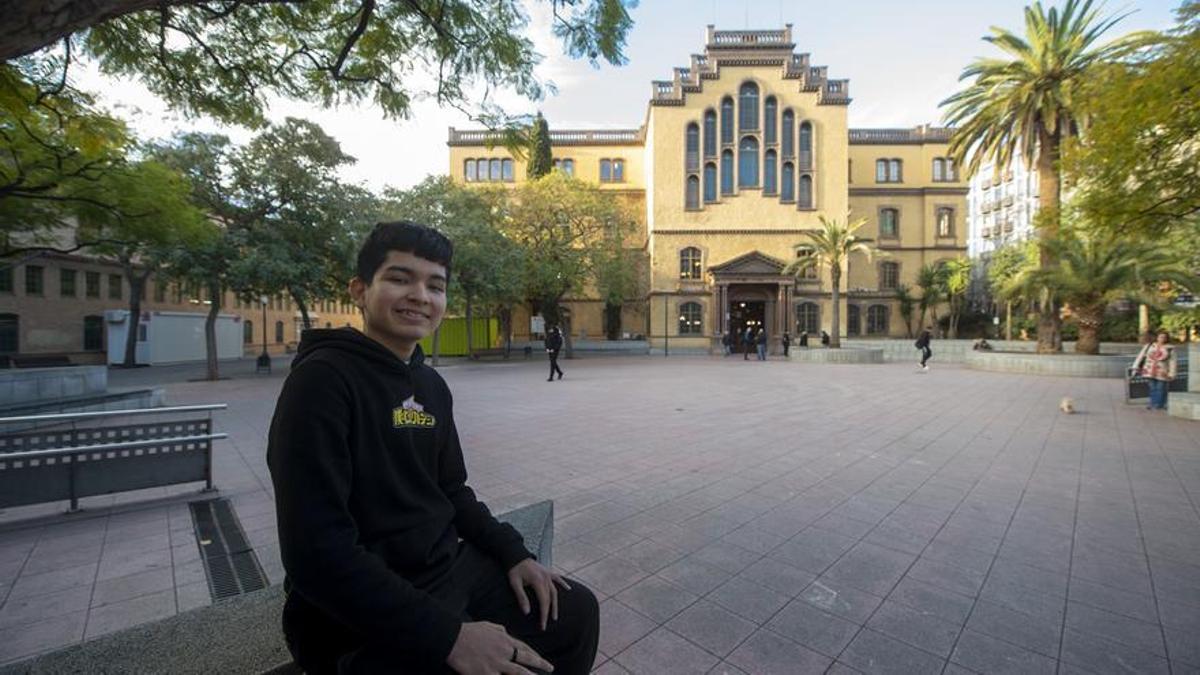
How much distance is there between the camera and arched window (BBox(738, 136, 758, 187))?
123ft

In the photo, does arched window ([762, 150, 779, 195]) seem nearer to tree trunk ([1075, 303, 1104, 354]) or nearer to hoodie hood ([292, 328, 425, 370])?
tree trunk ([1075, 303, 1104, 354])

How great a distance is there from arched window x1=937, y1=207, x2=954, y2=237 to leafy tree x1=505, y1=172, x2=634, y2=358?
112 feet

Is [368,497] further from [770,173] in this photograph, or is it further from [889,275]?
[889,275]

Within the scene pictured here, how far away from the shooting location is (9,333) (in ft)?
81.7

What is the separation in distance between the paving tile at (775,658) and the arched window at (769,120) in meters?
40.2

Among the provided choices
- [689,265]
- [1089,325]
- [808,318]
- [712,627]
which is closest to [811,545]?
[712,627]

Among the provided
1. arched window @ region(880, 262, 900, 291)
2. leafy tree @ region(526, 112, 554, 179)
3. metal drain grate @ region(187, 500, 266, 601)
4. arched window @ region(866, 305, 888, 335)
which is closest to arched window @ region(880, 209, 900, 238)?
arched window @ region(880, 262, 900, 291)

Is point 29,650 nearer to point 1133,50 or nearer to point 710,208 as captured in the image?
point 1133,50

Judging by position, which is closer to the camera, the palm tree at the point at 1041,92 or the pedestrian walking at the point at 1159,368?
the pedestrian walking at the point at 1159,368

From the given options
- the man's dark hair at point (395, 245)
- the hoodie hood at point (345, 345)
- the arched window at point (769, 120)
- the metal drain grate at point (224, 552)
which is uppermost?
the arched window at point (769, 120)

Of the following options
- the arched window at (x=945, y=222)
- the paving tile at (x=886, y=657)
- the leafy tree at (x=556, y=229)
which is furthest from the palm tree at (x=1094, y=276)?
the arched window at (x=945, y=222)

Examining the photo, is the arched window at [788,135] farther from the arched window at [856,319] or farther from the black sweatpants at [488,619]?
the black sweatpants at [488,619]

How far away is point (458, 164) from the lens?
4612 centimetres

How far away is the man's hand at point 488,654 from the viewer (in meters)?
1.40
